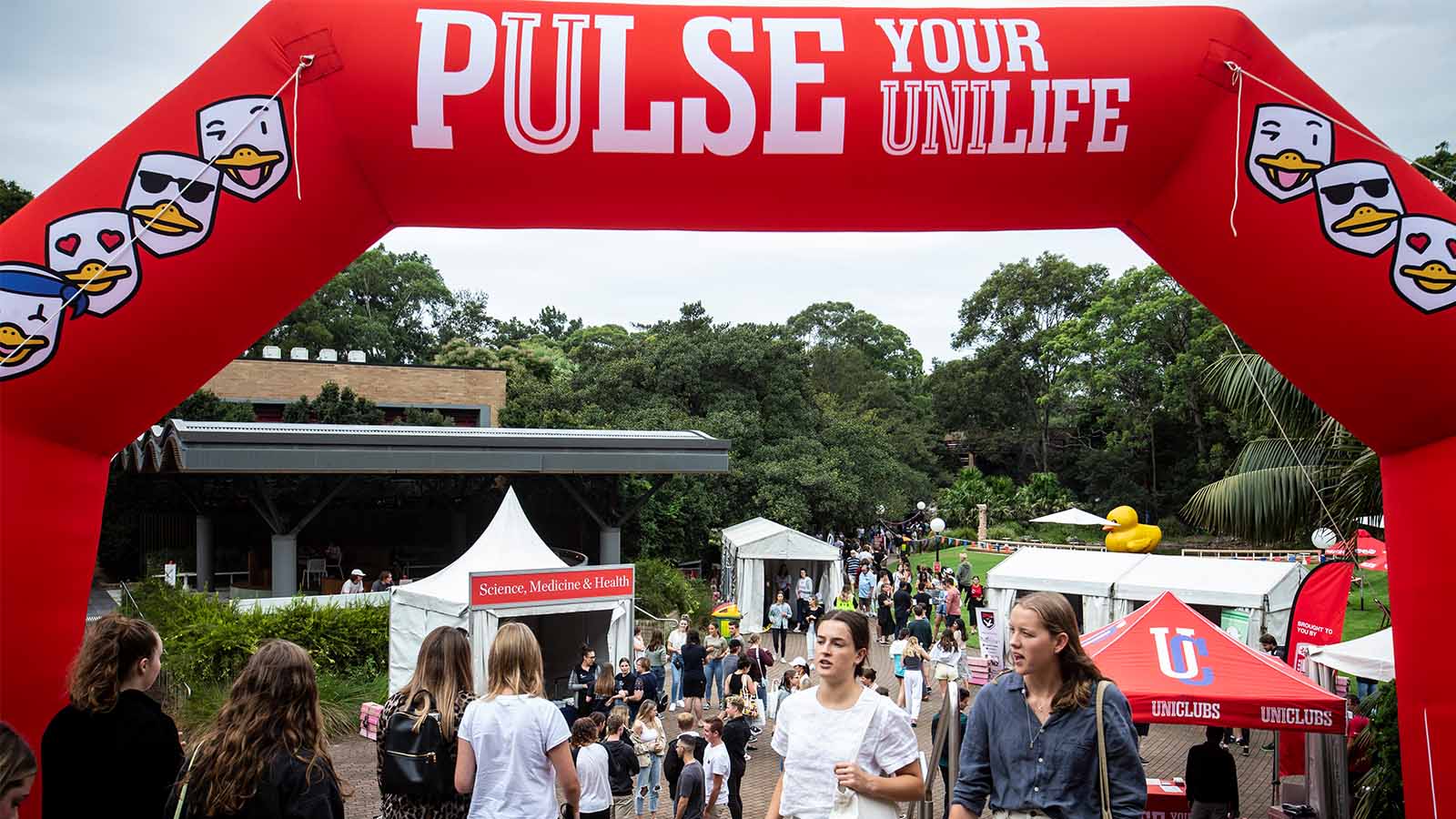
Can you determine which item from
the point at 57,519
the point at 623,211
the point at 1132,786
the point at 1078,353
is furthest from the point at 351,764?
the point at 1078,353

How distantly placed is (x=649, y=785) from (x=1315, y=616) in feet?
21.3

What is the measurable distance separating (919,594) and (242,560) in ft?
56.2

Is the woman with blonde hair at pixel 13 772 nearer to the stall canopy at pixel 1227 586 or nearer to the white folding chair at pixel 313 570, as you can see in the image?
the stall canopy at pixel 1227 586

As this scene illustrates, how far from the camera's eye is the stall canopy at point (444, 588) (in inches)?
488

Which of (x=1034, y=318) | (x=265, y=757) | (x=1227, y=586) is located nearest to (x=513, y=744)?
(x=265, y=757)

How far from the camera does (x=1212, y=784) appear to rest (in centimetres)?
738

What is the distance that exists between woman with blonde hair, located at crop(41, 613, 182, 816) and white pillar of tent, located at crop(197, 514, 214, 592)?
21033 millimetres

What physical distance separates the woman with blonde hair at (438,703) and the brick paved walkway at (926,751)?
6342 millimetres

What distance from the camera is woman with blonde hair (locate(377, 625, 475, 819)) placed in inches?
140

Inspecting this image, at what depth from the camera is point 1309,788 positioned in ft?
27.2

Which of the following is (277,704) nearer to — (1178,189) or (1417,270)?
(1178,189)

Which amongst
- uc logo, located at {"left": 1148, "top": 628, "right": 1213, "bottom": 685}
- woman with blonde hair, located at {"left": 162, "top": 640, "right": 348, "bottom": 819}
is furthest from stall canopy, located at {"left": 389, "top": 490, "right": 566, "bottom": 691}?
woman with blonde hair, located at {"left": 162, "top": 640, "right": 348, "bottom": 819}

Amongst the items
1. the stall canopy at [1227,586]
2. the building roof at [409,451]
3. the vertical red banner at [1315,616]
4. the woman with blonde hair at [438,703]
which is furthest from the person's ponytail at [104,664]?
the building roof at [409,451]

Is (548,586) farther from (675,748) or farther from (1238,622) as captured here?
(1238,622)
